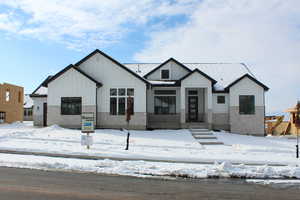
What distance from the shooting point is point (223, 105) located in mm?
23281

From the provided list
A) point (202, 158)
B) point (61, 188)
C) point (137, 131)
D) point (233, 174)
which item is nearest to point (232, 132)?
point (137, 131)

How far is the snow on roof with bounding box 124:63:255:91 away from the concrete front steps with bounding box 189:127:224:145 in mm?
4190

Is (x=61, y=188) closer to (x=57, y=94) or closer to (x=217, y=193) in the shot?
(x=217, y=193)

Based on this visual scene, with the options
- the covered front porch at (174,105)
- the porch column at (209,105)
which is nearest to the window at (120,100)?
the covered front porch at (174,105)

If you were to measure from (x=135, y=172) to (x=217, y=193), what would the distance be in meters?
3.34

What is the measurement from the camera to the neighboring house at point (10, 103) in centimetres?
3584

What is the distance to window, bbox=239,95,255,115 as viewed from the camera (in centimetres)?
2298

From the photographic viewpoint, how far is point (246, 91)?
23016 mm

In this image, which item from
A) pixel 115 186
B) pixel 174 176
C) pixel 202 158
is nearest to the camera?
pixel 115 186

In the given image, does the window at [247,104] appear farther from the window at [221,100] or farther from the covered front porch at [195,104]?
the covered front porch at [195,104]

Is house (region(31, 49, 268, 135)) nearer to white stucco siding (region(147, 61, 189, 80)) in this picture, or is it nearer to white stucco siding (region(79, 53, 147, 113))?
white stucco siding (region(79, 53, 147, 113))

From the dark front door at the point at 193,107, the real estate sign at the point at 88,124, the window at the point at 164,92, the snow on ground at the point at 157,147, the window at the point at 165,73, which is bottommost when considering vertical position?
the snow on ground at the point at 157,147

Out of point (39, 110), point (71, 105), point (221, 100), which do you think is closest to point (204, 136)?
point (221, 100)

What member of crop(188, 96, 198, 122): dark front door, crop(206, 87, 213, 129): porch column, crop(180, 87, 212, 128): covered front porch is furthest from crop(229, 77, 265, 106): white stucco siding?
crop(188, 96, 198, 122): dark front door
